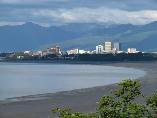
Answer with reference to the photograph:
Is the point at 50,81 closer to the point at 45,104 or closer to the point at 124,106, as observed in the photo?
the point at 45,104

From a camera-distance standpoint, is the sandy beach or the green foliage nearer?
the green foliage

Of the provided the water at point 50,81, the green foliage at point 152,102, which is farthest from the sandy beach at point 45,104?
the green foliage at point 152,102

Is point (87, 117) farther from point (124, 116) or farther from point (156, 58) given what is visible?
point (156, 58)

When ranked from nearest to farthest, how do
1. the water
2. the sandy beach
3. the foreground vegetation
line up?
1. the foreground vegetation
2. the sandy beach
3. the water

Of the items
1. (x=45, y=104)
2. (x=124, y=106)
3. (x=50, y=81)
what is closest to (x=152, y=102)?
(x=124, y=106)

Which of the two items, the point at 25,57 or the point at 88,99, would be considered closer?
the point at 88,99

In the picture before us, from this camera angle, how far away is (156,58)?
163625 millimetres

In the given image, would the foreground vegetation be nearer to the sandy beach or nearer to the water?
the sandy beach

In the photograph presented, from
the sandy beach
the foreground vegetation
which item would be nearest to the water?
the sandy beach

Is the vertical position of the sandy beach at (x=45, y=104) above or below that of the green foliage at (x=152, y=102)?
below

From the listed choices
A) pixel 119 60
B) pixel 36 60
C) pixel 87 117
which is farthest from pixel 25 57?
pixel 87 117

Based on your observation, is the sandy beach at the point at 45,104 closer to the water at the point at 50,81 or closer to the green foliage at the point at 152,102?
the water at the point at 50,81

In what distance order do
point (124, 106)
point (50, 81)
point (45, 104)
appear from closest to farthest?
point (124, 106), point (45, 104), point (50, 81)

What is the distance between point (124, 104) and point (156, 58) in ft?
519
